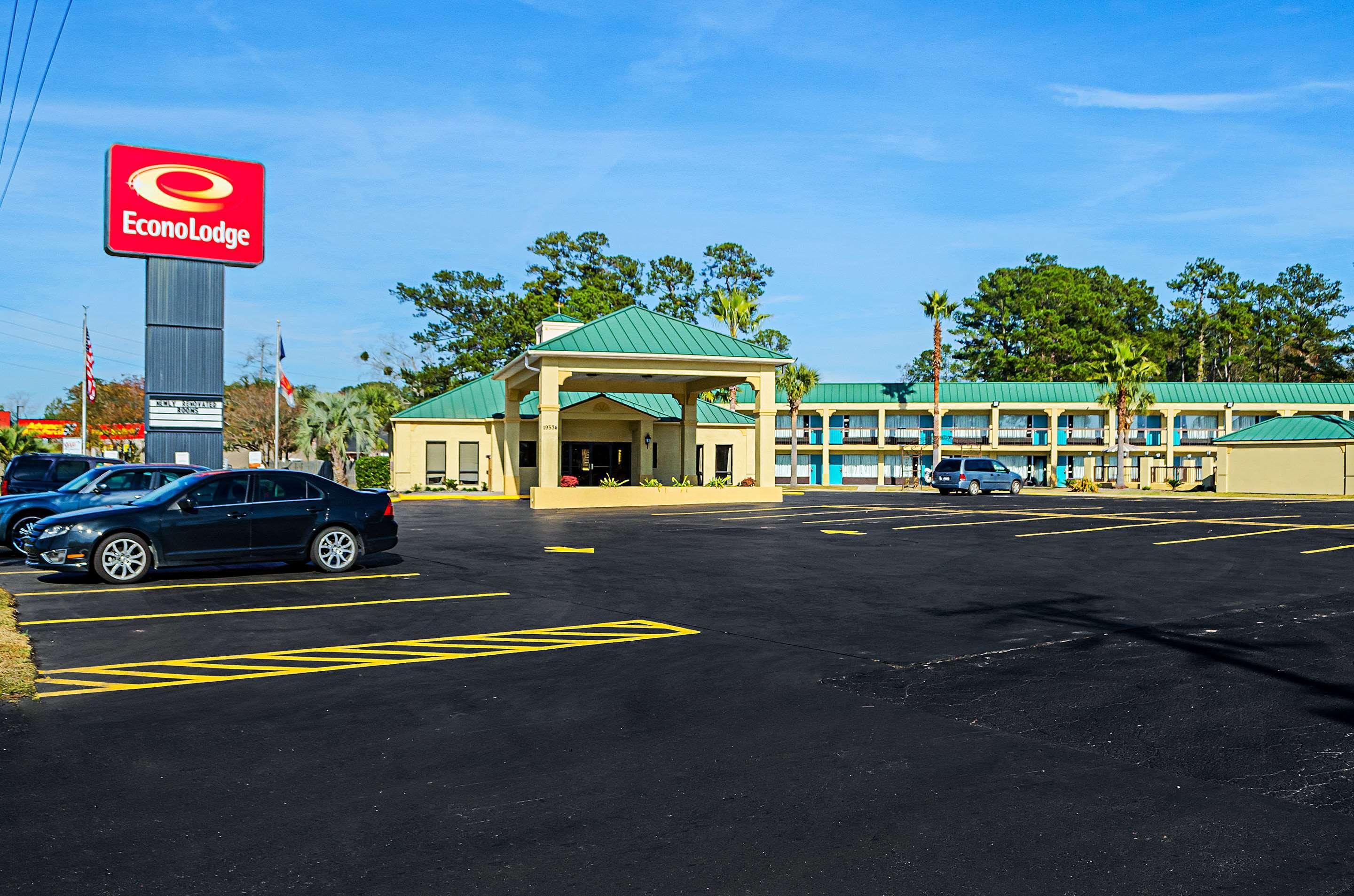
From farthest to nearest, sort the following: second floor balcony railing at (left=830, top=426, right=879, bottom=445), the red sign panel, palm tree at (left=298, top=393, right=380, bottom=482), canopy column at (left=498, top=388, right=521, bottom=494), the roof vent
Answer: second floor balcony railing at (left=830, top=426, right=879, bottom=445) → palm tree at (left=298, top=393, right=380, bottom=482) → the roof vent → canopy column at (left=498, top=388, right=521, bottom=494) → the red sign panel

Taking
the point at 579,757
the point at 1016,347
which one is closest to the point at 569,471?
the point at 579,757

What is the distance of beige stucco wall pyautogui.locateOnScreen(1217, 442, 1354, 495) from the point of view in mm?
51750

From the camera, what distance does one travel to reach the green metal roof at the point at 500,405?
45.7 m

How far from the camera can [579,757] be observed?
19.1 feet

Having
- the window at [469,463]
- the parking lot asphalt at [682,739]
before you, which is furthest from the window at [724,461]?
the parking lot asphalt at [682,739]

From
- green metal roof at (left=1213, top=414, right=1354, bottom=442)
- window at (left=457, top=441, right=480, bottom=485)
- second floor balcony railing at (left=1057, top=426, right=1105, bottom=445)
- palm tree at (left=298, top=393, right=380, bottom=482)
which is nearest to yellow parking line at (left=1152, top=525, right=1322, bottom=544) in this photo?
green metal roof at (left=1213, top=414, right=1354, bottom=442)

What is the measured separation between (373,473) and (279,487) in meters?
35.1

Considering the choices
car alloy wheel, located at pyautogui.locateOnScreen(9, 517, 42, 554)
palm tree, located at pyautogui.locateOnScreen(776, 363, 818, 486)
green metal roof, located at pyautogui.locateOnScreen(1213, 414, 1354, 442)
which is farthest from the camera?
palm tree, located at pyautogui.locateOnScreen(776, 363, 818, 486)

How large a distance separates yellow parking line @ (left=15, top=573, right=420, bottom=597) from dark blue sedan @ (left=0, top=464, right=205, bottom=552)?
401 cm

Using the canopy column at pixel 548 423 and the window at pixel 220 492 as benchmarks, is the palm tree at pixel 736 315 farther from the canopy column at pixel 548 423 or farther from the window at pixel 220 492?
the window at pixel 220 492

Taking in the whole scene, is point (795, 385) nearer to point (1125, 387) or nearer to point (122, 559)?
Result: point (1125, 387)

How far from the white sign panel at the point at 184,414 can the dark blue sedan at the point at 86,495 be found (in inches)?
731

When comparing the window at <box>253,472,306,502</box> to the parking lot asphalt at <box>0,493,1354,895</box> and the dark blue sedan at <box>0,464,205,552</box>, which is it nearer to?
the parking lot asphalt at <box>0,493,1354,895</box>

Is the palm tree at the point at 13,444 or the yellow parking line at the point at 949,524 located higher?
the palm tree at the point at 13,444
